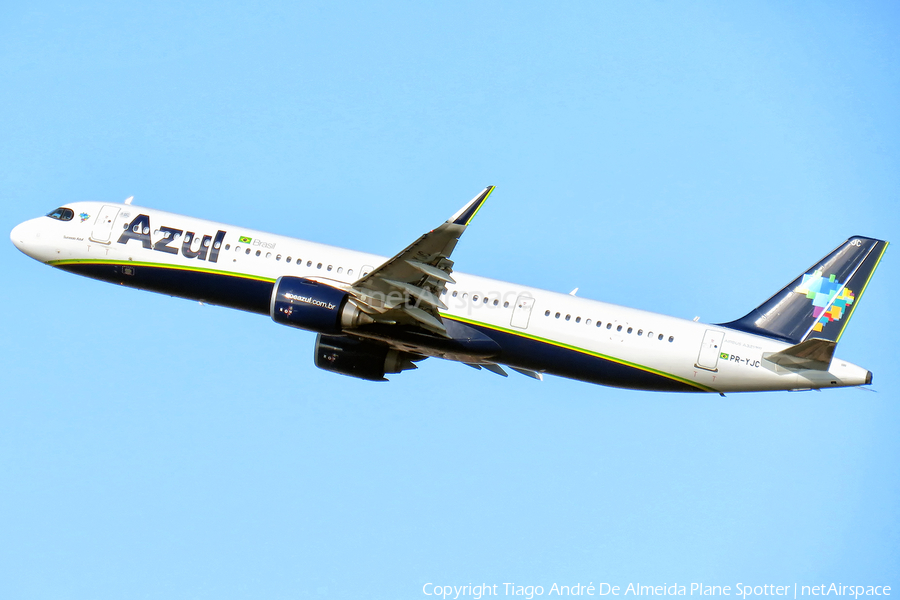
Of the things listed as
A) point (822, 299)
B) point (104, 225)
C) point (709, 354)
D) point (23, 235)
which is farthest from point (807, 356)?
point (23, 235)

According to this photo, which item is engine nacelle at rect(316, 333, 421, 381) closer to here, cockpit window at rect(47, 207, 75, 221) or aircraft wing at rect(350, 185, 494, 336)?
aircraft wing at rect(350, 185, 494, 336)

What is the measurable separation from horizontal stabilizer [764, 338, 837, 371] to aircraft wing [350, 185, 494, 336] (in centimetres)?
1179

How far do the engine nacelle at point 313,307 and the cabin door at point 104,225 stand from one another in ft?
29.5

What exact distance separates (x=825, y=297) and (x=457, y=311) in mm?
13574

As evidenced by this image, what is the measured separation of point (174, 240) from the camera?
3847cm

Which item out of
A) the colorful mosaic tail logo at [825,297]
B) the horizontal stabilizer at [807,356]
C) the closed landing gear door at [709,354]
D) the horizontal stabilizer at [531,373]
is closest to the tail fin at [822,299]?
the colorful mosaic tail logo at [825,297]

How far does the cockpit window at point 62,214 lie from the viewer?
132 ft

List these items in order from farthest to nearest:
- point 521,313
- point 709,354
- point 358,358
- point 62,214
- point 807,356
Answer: point 62,214 < point 358,358 < point 521,313 < point 709,354 < point 807,356

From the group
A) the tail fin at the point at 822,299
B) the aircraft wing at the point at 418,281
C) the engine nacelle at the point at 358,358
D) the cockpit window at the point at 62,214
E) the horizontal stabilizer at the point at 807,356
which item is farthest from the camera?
the cockpit window at the point at 62,214

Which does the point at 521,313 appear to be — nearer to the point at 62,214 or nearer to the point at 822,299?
the point at 822,299

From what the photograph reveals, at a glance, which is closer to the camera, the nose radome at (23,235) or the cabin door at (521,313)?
the cabin door at (521,313)

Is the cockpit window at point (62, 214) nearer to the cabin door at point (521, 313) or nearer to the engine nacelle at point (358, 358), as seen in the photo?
the engine nacelle at point (358, 358)

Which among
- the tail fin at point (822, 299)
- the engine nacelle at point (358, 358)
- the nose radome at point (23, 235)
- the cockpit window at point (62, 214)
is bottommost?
the engine nacelle at point (358, 358)

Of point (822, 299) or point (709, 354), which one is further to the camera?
point (822, 299)
